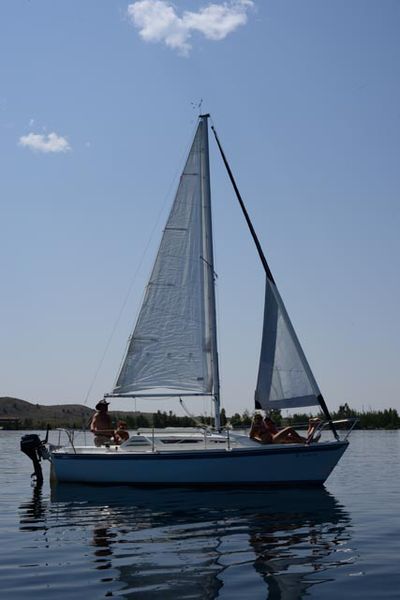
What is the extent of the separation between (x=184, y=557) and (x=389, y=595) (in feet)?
12.5

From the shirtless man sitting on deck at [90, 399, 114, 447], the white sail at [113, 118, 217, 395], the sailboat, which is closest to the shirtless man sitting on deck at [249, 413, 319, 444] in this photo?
the sailboat

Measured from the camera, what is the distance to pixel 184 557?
12453mm

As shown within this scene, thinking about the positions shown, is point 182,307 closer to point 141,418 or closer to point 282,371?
point 282,371

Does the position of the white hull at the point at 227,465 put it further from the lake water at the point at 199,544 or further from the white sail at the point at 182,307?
the white sail at the point at 182,307

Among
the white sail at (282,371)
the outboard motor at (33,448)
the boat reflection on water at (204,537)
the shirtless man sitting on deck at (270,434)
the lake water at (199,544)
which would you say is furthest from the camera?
the outboard motor at (33,448)

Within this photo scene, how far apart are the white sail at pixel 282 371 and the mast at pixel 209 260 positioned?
1.60 m

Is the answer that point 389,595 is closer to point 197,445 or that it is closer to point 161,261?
point 197,445

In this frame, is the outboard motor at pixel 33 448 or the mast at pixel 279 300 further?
the outboard motor at pixel 33 448

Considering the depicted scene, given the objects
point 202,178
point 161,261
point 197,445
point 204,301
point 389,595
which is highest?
point 202,178

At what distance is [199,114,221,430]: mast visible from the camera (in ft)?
81.4

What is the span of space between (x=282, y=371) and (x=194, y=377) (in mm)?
3093

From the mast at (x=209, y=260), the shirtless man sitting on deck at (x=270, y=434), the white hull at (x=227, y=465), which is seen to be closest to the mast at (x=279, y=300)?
the shirtless man sitting on deck at (x=270, y=434)

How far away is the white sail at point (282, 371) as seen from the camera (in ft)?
77.8

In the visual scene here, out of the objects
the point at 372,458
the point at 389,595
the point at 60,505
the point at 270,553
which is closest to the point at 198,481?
the point at 60,505
